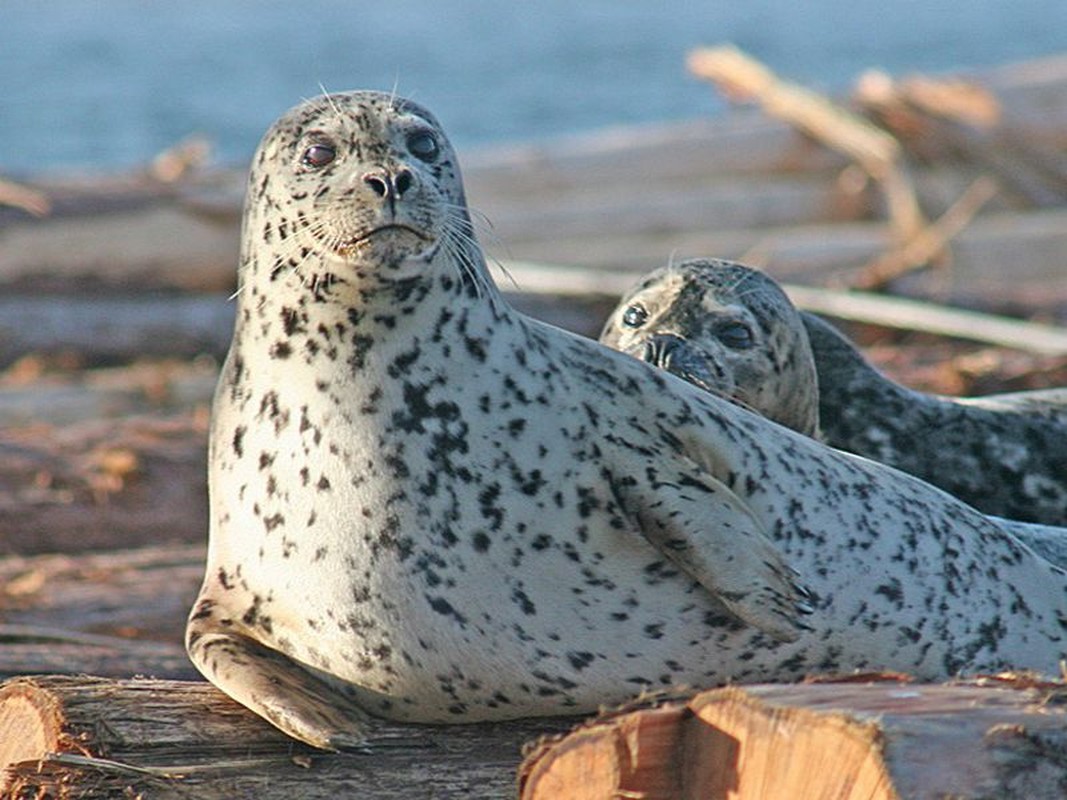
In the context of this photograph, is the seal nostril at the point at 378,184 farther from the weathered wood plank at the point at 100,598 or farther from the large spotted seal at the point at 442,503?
the weathered wood plank at the point at 100,598

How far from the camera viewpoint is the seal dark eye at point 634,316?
5.78 m

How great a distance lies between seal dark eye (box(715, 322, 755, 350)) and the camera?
5.63 meters

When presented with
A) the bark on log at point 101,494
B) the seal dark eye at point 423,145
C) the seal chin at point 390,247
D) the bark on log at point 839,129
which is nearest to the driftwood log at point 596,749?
the seal chin at point 390,247

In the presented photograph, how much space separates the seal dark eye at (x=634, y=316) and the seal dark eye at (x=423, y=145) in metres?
1.49

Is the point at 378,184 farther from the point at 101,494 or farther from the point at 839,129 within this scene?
the point at 839,129

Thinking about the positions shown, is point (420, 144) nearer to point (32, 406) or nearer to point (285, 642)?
point (285, 642)

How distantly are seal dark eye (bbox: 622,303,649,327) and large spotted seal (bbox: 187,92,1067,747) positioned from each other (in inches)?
50.1

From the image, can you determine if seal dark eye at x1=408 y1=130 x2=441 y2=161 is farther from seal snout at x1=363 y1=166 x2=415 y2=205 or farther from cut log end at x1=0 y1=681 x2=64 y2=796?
cut log end at x1=0 y1=681 x2=64 y2=796

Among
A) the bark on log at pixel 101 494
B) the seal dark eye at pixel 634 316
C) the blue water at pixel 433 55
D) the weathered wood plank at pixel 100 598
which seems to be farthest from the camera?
the blue water at pixel 433 55

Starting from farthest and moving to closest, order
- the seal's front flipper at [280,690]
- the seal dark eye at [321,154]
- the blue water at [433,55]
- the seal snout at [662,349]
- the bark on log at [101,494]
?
the blue water at [433,55]
the bark on log at [101,494]
the seal snout at [662,349]
the seal dark eye at [321,154]
the seal's front flipper at [280,690]

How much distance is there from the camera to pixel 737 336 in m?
5.64

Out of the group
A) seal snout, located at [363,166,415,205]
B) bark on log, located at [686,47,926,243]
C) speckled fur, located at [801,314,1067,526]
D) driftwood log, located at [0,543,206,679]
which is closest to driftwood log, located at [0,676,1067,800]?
seal snout, located at [363,166,415,205]

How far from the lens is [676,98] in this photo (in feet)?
111

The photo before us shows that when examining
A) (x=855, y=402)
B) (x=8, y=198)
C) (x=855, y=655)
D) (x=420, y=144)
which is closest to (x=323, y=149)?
(x=420, y=144)
